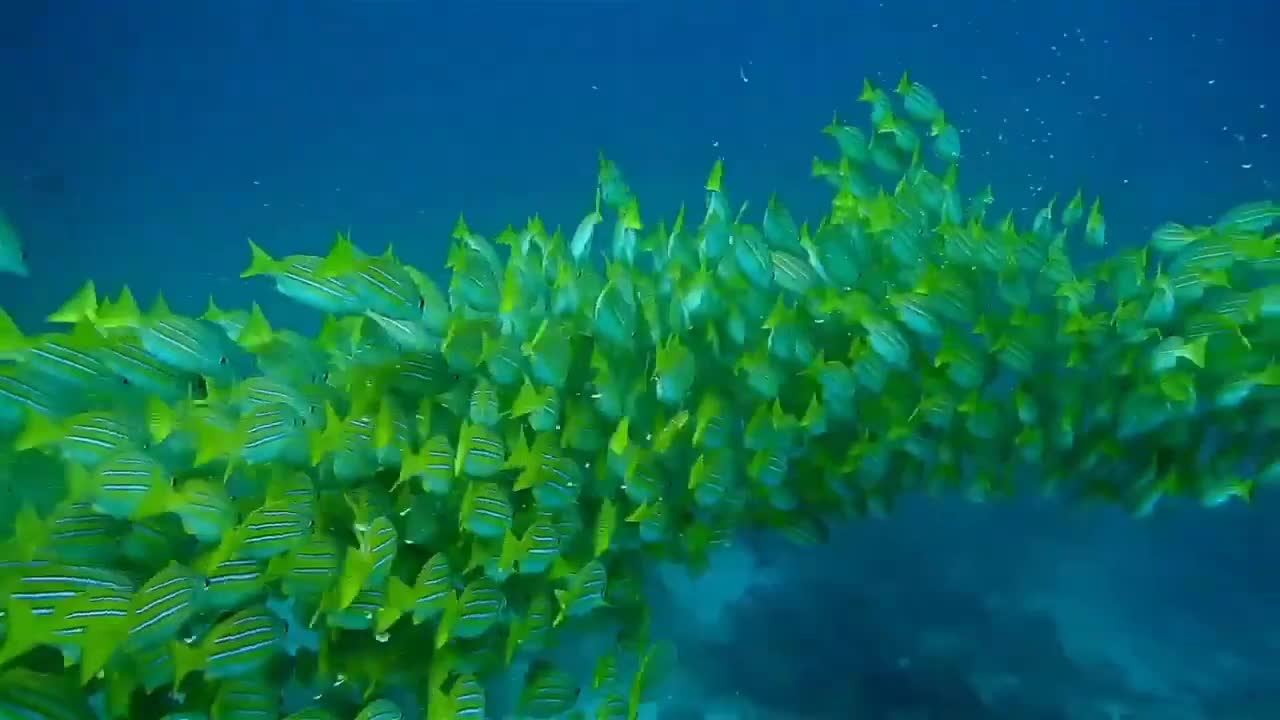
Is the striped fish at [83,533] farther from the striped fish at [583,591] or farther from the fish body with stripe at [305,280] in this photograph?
the striped fish at [583,591]

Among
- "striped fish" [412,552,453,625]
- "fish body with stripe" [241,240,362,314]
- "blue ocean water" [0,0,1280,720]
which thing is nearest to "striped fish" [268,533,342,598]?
"striped fish" [412,552,453,625]

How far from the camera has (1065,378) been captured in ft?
13.3

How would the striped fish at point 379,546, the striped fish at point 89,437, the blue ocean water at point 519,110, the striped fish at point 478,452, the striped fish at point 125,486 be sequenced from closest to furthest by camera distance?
the striped fish at point 125,486
the striped fish at point 89,437
the striped fish at point 379,546
the striped fish at point 478,452
the blue ocean water at point 519,110

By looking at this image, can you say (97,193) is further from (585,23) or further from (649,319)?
(649,319)

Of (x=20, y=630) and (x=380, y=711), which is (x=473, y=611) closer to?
(x=380, y=711)

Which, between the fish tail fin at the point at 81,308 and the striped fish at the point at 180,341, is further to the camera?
the fish tail fin at the point at 81,308

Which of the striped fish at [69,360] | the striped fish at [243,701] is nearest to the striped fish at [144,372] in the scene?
the striped fish at [69,360]

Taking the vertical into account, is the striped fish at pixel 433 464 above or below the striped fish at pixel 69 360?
below

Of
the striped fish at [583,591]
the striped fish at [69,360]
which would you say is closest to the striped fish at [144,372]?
the striped fish at [69,360]

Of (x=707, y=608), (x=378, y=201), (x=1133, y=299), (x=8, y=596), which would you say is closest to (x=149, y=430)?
(x=8, y=596)

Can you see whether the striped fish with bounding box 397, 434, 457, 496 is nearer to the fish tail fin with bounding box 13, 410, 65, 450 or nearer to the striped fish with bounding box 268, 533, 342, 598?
the striped fish with bounding box 268, 533, 342, 598

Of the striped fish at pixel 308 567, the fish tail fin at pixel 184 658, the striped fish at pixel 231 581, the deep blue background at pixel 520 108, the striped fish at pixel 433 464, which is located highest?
the deep blue background at pixel 520 108

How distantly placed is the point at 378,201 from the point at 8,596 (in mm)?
15500

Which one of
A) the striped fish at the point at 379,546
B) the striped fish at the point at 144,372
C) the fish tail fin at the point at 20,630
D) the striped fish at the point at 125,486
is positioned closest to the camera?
the fish tail fin at the point at 20,630
